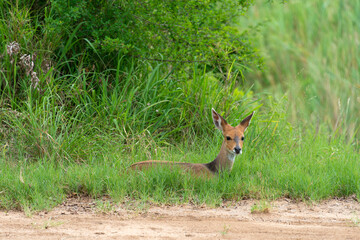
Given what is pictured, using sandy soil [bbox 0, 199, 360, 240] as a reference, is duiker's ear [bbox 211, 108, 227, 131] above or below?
above

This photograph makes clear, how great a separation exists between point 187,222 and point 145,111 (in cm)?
Answer: 285

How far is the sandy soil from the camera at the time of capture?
461 cm

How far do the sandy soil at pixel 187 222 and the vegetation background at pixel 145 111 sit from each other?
0.75ft

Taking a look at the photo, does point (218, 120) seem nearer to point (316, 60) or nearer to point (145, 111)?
point (145, 111)

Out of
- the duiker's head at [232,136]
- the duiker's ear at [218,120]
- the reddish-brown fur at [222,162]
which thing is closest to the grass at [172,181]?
the reddish-brown fur at [222,162]

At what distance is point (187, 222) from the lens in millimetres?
4984

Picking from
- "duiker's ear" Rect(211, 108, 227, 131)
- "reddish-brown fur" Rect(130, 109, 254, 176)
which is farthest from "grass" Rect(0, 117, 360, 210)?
"duiker's ear" Rect(211, 108, 227, 131)

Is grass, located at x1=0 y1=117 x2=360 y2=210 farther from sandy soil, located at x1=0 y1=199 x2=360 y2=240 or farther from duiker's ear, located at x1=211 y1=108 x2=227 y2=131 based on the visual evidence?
duiker's ear, located at x1=211 y1=108 x2=227 y2=131

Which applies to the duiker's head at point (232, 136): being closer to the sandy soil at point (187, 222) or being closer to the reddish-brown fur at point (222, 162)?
the reddish-brown fur at point (222, 162)

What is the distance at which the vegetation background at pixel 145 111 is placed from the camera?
5840 millimetres

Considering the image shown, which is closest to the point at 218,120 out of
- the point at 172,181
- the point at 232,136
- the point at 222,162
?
the point at 232,136

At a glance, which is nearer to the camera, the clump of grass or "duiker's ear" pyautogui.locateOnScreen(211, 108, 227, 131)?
"duiker's ear" pyautogui.locateOnScreen(211, 108, 227, 131)

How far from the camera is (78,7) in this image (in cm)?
753

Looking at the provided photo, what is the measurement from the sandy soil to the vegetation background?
0.23 m
